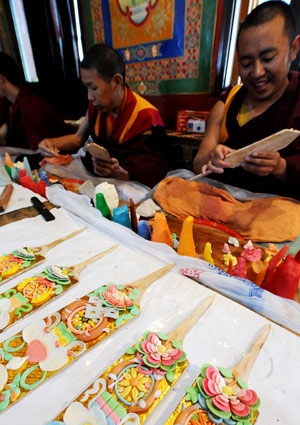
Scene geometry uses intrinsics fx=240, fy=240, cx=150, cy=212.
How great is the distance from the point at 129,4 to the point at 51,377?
116 inches

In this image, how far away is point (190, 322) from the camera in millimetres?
438

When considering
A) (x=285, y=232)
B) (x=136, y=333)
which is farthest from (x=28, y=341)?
(x=285, y=232)

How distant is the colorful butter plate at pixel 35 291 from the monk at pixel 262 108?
0.79 metres

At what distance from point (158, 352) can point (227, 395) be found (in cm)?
11

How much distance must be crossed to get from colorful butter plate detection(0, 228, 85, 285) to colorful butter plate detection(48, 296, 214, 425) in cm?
33

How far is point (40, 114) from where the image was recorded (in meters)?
2.10

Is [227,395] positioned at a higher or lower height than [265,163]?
lower

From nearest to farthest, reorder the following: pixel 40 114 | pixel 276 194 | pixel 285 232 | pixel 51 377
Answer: pixel 51 377 < pixel 285 232 < pixel 276 194 < pixel 40 114

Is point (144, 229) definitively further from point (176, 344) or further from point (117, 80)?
point (117, 80)

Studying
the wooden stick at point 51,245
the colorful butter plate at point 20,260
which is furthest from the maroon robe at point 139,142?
the colorful butter plate at point 20,260

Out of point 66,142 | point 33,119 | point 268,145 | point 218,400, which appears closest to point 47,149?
point 66,142

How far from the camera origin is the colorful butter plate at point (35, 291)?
46 cm

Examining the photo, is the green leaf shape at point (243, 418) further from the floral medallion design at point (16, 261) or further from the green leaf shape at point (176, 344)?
the floral medallion design at point (16, 261)

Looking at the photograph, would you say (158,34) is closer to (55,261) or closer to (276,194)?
(276,194)
